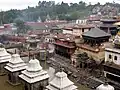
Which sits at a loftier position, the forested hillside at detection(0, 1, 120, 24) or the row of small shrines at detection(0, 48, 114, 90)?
the forested hillside at detection(0, 1, 120, 24)

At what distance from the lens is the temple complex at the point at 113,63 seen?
19.0 meters

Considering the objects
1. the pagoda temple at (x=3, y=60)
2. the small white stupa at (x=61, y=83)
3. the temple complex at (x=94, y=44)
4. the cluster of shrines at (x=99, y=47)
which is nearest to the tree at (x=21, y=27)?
the cluster of shrines at (x=99, y=47)

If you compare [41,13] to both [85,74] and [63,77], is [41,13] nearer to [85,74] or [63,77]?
[85,74]

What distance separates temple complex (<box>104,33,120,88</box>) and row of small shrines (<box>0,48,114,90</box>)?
251 inches

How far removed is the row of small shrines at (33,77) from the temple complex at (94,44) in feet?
28.3

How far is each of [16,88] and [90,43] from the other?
11.9 metres

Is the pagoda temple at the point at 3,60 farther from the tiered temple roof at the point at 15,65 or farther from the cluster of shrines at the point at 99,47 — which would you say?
the cluster of shrines at the point at 99,47

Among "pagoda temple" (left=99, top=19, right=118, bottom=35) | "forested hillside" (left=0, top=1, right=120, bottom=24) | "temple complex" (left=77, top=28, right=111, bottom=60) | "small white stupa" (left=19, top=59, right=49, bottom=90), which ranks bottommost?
"small white stupa" (left=19, top=59, right=49, bottom=90)

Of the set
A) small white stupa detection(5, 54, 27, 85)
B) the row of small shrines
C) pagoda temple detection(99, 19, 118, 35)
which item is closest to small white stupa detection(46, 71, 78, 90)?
the row of small shrines

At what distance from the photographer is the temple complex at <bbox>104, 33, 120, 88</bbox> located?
1903 centimetres

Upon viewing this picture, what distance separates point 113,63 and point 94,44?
202 inches

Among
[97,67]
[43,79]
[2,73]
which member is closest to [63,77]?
[43,79]

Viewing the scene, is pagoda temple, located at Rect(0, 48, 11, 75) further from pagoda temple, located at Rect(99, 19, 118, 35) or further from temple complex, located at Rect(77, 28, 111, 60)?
pagoda temple, located at Rect(99, 19, 118, 35)

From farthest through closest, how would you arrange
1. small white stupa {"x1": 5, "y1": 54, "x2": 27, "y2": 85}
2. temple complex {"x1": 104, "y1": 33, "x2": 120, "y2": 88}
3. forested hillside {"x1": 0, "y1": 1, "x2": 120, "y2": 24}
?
1. forested hillside {"x1": 0, "y1": 1, "x2": 120, "y2": 24}
2. temple complex {"x1": 104, "y1": 33, "x2": 120, "y2": 88}
3. small white stupa {"x1": 5, "y1": 54, "x2": 27, "y2": 85}
